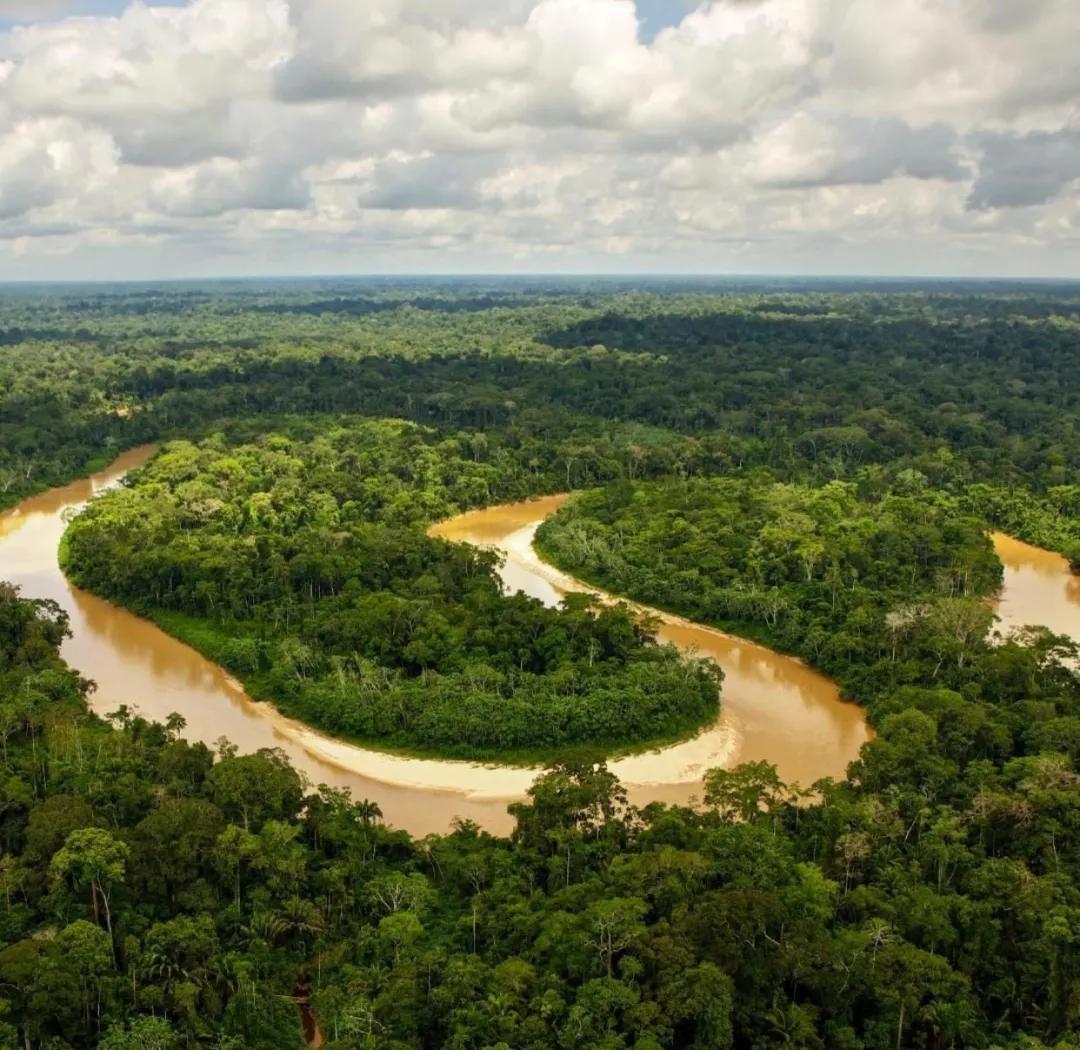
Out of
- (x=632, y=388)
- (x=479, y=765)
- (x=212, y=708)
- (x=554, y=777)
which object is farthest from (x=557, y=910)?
(x=632, y=388)

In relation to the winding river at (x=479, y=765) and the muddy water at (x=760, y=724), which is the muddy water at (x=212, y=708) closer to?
the winding river at (x=479, y=765)

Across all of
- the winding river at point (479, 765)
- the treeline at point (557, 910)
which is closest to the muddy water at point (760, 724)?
the winding river at point (479, 765)

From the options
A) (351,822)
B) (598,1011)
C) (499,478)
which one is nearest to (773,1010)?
(598,1011)

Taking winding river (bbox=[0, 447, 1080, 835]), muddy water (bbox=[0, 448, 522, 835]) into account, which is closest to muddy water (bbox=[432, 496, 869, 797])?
winding river (bbox=[0, 447, 1080, 835])

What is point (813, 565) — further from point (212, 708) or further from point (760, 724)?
point (212, 708)

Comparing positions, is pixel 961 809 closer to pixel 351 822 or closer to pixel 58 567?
pixel 351 822

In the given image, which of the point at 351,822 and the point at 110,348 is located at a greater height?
the point at 110,348
